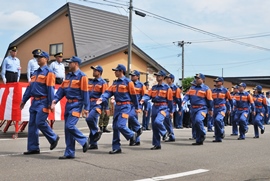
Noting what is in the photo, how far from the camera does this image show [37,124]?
9.05m

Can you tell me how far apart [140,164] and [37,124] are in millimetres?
2462

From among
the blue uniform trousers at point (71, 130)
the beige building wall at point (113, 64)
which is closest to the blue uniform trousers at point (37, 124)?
the blue uniform trousers at point (71, 130)

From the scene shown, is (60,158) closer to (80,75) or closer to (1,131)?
(80,75)

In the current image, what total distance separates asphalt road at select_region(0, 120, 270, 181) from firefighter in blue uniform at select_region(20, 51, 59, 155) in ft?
1.35

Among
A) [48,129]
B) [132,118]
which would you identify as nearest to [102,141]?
[132,118]

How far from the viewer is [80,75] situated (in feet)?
29.8

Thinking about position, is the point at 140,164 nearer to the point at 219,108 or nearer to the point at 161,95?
the point at 161,95

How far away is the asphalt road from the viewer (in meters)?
7.29

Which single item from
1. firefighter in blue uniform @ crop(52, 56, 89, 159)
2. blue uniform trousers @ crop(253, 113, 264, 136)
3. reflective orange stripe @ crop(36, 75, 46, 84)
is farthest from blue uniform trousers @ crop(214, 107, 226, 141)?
reflective orange stripe @ crop(36, 75, 46, 84)

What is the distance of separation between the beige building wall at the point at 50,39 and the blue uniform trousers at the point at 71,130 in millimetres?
21516

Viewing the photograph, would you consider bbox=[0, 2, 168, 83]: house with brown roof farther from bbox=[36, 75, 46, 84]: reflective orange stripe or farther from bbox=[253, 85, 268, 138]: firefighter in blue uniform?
bbox=[36, 75, 46, 84]: reflective orange stripe

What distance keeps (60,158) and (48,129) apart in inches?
30.5

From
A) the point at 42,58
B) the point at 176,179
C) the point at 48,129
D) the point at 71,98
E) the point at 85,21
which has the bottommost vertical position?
the point at 176,179

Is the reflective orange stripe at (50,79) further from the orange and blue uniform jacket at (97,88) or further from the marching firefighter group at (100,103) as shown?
the orange and blue uniform jacket at (97,88)
